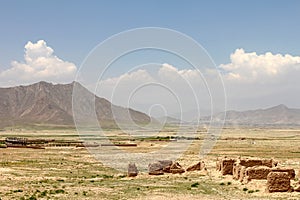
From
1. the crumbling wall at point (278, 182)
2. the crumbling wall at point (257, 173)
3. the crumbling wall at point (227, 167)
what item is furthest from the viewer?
the crumbling wall at point (227, 167)

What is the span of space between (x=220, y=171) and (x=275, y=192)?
37.5 feet

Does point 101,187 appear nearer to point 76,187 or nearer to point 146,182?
point 76,187

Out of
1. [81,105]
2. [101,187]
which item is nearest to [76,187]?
[101,187]

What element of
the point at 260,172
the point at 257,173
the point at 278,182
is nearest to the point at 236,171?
the point at 257,173

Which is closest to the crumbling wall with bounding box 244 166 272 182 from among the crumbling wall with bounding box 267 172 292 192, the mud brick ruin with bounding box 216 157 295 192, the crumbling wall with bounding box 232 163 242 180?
the mud brick ruin with bounding box 216 157 295 192

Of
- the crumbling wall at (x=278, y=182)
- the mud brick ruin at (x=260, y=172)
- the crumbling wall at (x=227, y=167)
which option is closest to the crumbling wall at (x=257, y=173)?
the mud brick ruin at (x=260, y=172)

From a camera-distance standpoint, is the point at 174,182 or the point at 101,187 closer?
the point at 101,187

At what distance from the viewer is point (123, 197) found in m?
25.7

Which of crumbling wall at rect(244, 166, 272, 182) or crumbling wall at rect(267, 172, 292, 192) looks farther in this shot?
crumbling wall at rect(244, 166, 272, 182)

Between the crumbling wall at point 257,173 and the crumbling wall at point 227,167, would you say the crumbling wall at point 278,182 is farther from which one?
the crumbling wall at point 227,167

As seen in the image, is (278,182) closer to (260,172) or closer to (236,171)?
(260,172)

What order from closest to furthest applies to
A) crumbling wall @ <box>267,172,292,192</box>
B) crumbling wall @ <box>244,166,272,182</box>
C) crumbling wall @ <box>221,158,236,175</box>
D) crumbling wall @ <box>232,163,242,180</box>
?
crumbling wall @ <box>267,172,292,192</box>, crumbling wall @ <box>244,166,272,182</box>, crumbling wall @ <box>232,163,242,180</box>, crumbling wall @ <box>221,158,236,175</box>

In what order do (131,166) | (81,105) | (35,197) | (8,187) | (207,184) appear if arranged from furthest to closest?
(81,105) → (131,166) → (207,184) → (8,187) → (35,197)

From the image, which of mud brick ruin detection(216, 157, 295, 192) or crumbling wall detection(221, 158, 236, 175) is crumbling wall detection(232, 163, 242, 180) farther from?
crumbling wall detection(221, 158, 236, 175)
